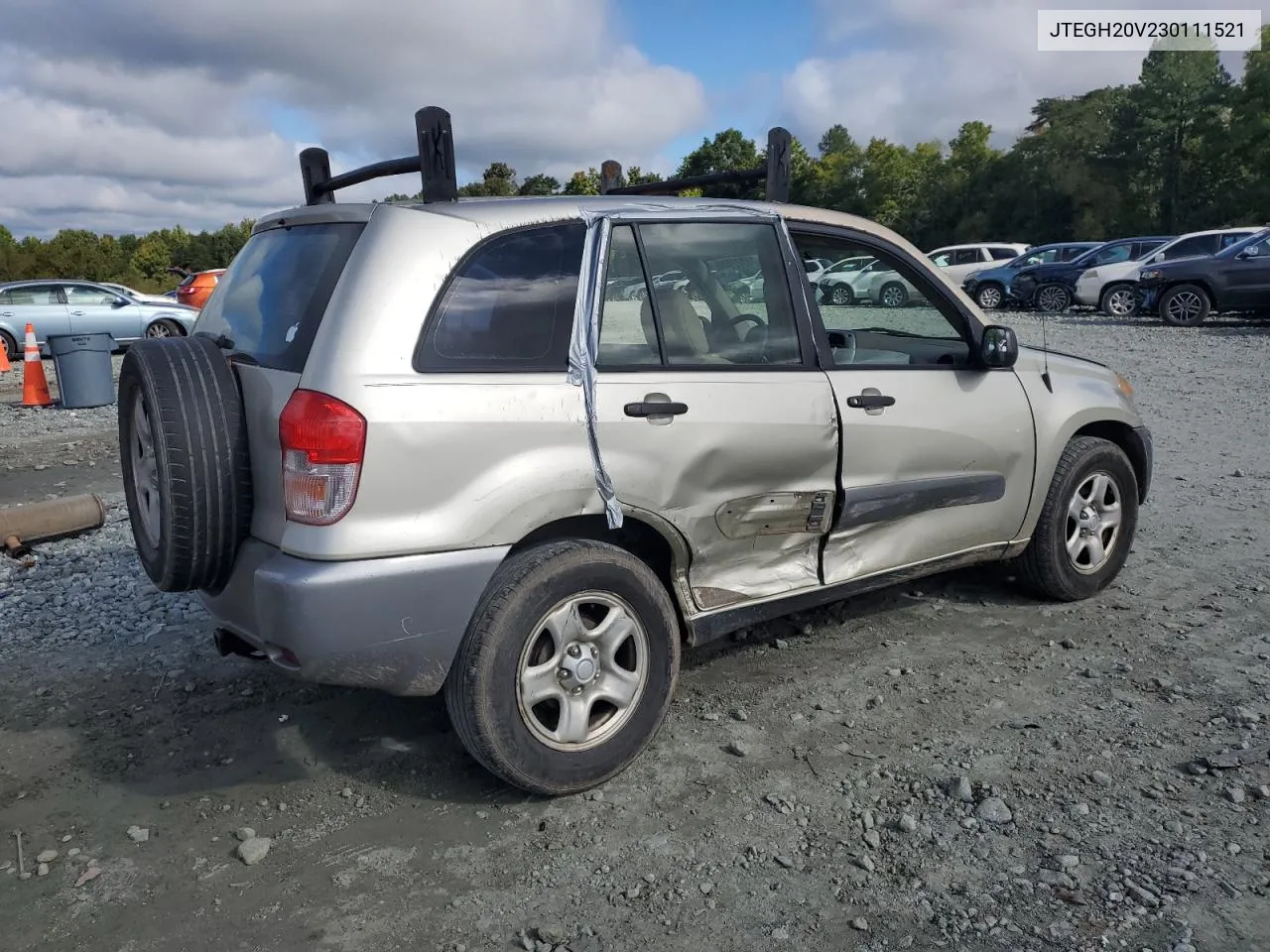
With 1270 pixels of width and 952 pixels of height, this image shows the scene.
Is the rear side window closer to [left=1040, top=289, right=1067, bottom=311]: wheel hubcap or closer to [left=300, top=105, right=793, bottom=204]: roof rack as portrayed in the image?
[left=300, top=105, right=793, bottom=204]: roof rack

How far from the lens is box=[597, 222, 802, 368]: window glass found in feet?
11.1

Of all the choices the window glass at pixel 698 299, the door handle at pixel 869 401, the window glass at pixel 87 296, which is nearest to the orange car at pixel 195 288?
the window glass at pixel 87 296

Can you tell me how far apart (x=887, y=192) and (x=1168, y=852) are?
70601 mm

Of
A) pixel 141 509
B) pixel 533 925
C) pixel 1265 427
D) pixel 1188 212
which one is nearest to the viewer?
pixel 533 925

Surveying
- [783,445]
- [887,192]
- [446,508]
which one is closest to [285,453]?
[446,508]

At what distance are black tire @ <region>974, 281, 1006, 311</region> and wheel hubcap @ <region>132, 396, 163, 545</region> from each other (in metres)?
24.0

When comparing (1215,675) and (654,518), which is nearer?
(654,518)

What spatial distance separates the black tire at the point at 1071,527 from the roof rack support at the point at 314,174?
133 inches

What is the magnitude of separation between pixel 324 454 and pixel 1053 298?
23.3 m

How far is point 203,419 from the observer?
3.03m

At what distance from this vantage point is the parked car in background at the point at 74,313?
58.3ft

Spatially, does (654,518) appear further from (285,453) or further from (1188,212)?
(1188,212)

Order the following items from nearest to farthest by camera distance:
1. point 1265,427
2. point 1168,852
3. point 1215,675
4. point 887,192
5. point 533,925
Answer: point 533,925
point 1168,852
point 1215,675
point 1265,427
point 887,192

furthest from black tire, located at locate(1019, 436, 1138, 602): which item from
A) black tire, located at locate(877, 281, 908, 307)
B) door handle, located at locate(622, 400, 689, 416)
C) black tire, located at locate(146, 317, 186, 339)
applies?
black tire, located at locate(146, 317, 186, 339)
